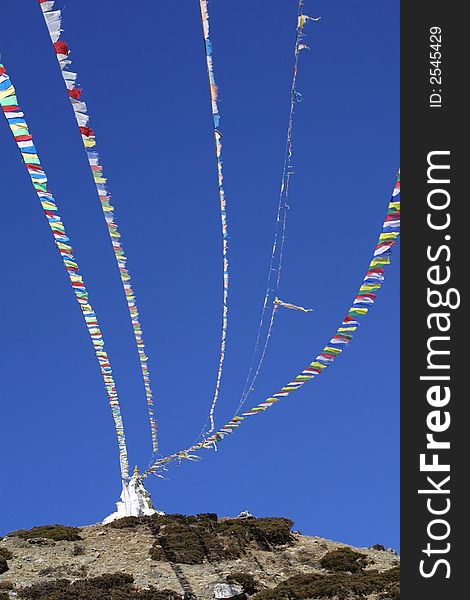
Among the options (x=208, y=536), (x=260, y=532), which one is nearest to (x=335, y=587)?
(x=260, y=532)

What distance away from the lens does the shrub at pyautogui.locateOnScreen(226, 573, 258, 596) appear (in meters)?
23.6

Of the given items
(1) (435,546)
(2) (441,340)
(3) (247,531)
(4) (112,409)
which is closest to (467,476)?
(1) (435,546)

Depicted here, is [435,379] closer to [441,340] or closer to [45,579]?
[441,340]

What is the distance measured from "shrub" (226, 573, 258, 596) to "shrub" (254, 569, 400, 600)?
1.95 feet

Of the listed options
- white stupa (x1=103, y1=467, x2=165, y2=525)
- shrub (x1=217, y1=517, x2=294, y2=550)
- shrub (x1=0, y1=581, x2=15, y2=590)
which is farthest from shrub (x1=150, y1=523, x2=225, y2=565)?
shrub (x1=0, y1=581, x2=15, y2=590)

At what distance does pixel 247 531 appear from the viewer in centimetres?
2995

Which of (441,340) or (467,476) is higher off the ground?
(441,340)

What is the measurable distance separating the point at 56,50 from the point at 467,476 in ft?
25.1

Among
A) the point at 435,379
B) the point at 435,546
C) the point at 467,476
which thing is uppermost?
the point at 435,379

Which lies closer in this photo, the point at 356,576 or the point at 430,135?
the point at 430,135

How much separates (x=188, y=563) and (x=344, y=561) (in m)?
5.78

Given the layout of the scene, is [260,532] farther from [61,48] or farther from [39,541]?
[61,48]

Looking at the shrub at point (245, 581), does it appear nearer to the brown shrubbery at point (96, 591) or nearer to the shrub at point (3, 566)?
the brown shrubbery at point (96, 591)

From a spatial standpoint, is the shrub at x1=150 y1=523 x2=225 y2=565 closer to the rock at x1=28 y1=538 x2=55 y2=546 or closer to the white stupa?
the white stupa
